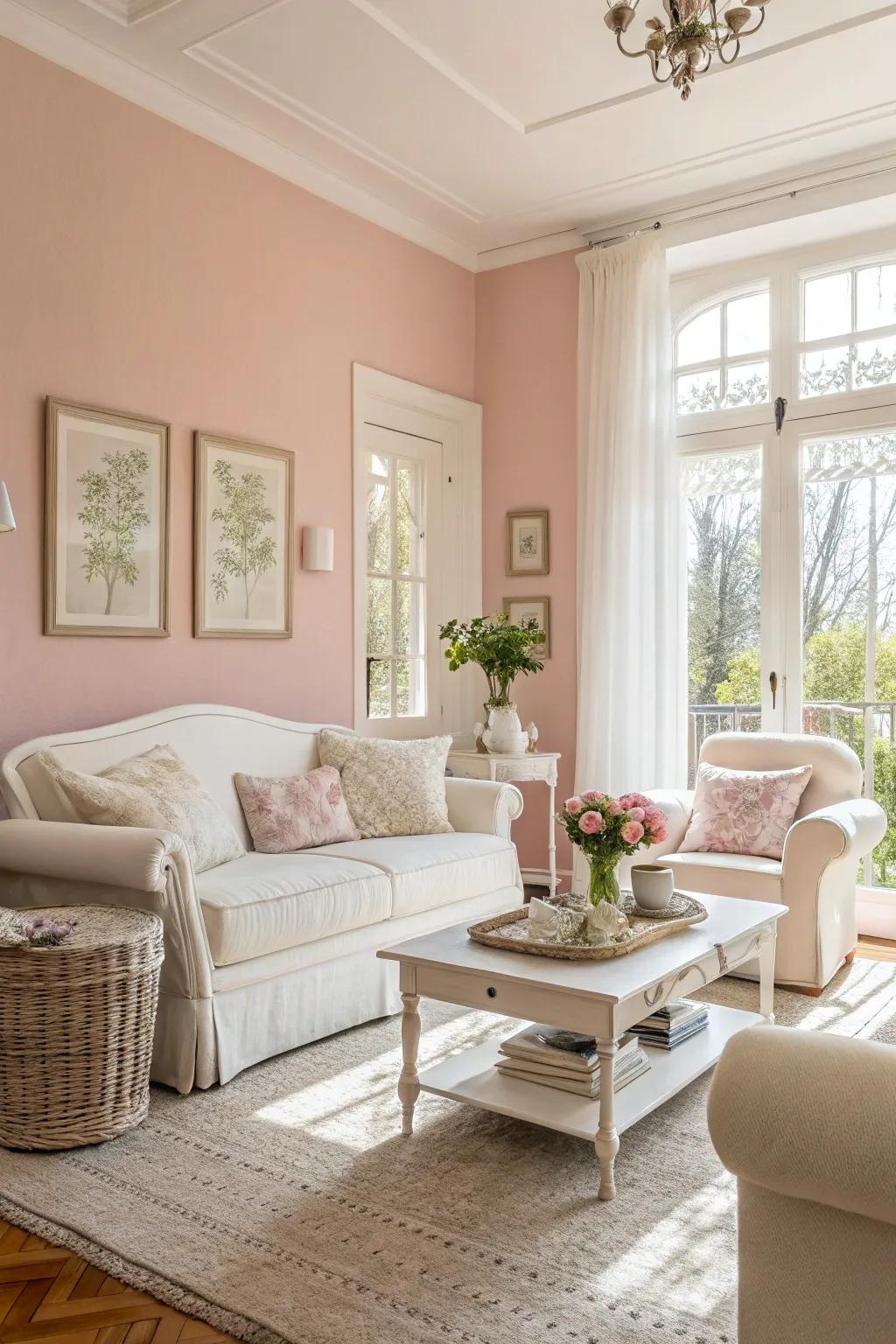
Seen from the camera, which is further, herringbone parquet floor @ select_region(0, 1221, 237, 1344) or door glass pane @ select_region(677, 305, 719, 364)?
door glass pane @ select_region(677, 305, 719, 364)

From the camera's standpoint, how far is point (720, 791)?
13.9 ft

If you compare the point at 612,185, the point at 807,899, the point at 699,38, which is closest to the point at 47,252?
the point at 699,38

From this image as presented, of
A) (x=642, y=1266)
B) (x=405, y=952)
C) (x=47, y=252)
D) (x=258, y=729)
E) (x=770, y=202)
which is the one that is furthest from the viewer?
(x=770, y=202)

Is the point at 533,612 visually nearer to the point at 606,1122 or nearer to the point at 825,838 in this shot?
the point at 825,838

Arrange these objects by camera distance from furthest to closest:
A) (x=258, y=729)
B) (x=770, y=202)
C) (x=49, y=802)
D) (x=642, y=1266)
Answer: (x=770, y=202)
(x=258, y=729)
(x=49, y=802)
(x=642, y=1266)

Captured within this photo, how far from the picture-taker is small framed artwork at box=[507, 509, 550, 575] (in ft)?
18.0

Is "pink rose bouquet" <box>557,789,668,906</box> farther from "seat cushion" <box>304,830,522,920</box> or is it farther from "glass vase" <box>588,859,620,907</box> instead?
"seat cushion" <box>304,830,522,920</box>

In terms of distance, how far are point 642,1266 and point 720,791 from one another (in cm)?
239

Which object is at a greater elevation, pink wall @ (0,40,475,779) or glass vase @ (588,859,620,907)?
pink wall @ (0,40,475,779)

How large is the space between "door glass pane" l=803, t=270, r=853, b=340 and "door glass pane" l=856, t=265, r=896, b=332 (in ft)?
0.14

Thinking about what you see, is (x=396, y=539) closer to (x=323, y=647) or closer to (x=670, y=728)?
(x=323, y=647)

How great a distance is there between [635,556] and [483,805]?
1.53m

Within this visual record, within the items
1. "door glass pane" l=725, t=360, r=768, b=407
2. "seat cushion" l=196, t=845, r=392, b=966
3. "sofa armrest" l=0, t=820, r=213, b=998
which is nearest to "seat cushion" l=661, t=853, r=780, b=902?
"seat cushion" l=196, t=845, r=392, b=966

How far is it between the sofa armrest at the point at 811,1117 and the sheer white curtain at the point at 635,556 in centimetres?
373
